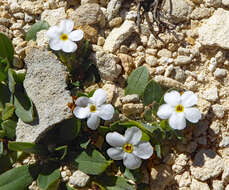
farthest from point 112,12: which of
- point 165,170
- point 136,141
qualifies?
point 165,170

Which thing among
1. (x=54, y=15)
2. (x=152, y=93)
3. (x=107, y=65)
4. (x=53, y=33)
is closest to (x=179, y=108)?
(x=152, y=93)

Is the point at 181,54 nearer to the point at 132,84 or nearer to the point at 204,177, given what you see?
the point at 132,84

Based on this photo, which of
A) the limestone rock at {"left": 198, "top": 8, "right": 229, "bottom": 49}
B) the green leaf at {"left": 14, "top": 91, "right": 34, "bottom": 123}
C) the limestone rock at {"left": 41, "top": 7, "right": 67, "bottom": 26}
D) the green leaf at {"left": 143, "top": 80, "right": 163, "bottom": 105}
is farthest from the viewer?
the limestone rock at {"left": 41, "top": 7, "right": 67, "bottom": 26}

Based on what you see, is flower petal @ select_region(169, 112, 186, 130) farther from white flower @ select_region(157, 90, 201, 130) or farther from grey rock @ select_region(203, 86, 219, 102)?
grey rock @ select_region(203, 86, 219, 102)

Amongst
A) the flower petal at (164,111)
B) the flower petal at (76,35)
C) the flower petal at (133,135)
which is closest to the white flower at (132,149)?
the flower petal at (133,135)

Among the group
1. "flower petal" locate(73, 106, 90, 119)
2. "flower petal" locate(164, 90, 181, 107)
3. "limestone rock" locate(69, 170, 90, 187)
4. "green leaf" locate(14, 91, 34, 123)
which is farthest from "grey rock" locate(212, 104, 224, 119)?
"green leaf" locate(14, 91, 34, 123)

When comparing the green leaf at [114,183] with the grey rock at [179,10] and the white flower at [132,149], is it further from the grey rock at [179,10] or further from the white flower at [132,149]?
the grey rock at [179,10]
